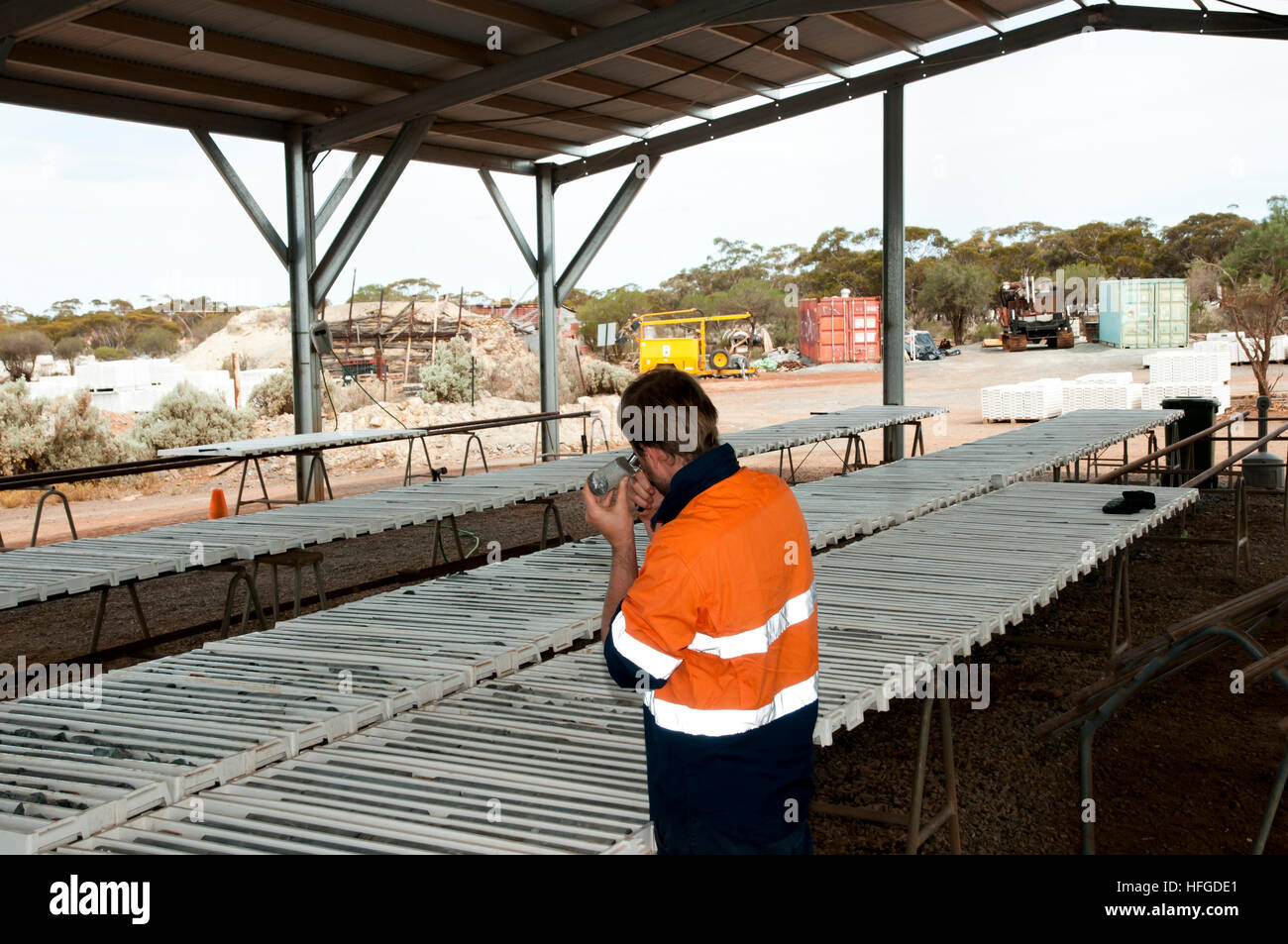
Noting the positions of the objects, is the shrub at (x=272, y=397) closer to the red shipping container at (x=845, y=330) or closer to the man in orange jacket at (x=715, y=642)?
the red shipping container at (x=845, y=330)

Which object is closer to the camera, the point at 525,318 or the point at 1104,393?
the point at 1104,393

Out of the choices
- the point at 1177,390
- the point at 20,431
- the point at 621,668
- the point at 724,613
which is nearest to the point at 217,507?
the point at 621,668

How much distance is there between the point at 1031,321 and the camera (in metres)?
34.7

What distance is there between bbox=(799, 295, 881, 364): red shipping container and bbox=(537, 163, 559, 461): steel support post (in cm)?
2389

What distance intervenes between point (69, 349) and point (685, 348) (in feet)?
85.3

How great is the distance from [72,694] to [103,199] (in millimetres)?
48474

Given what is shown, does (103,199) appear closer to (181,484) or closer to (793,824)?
(181,484)

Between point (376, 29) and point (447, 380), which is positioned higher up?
point (376, 29)

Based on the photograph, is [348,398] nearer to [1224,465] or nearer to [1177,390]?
[1177,390]

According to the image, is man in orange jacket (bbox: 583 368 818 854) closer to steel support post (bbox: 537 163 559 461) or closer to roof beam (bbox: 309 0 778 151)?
roof beam (bbox: 309 0 778 151)

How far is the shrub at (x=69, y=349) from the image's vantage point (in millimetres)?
41562

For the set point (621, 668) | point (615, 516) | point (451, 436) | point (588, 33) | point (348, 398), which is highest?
point (588, 33)
